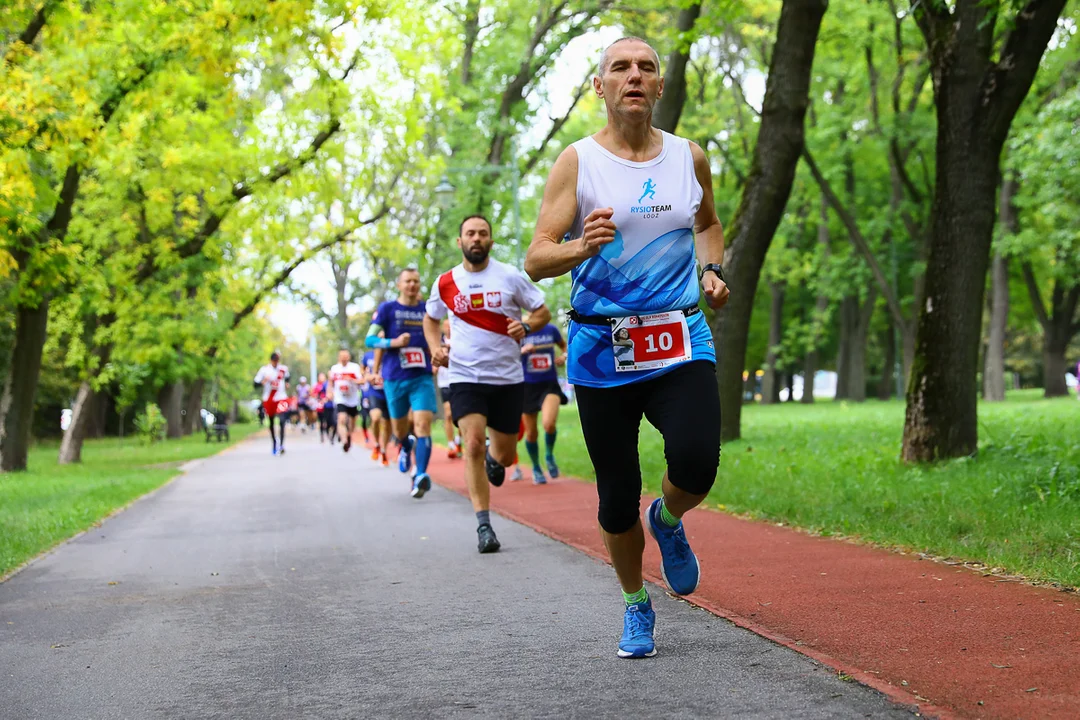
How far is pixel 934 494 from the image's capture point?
927 cm

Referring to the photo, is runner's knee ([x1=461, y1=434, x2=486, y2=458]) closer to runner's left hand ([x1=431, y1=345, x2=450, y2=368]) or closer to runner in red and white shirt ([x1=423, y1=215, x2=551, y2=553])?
runner in red and white shirt ([x1=423, y1=215, x2=551, y2=553])

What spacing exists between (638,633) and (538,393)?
9615 millimetres

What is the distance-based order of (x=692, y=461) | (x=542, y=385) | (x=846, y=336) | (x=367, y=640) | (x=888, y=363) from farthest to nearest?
(x=888, y=363)
(x=846, y=336)
(x=542, y=385)
(x=367, y=640)
(x=692, y=461)

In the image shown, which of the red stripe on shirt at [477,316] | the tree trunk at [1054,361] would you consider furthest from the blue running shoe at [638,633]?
the tree trunk at [1054,361]

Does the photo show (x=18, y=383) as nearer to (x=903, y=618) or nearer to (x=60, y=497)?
(x=60, y=497)

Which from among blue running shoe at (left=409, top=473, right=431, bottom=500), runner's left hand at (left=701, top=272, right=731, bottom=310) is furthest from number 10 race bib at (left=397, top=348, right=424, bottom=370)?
runner's left hand at (left=701, top=272, right=731, bottom=310)

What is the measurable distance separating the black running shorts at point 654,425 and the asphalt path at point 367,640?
64cm

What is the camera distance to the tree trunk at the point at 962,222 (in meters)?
11.4

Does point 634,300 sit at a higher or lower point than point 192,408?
higher

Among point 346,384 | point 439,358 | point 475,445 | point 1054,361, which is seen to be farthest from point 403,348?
point 1054,361

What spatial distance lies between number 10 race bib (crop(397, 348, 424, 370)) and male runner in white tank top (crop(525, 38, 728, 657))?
8272 mm

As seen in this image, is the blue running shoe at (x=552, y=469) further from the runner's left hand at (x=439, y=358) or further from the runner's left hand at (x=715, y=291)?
the runner's left hand at (x=715, y=291)

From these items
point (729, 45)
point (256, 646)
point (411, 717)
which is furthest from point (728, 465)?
point (729, 45)

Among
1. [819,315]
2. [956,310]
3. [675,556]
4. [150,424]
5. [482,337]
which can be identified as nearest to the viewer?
[675,556]
